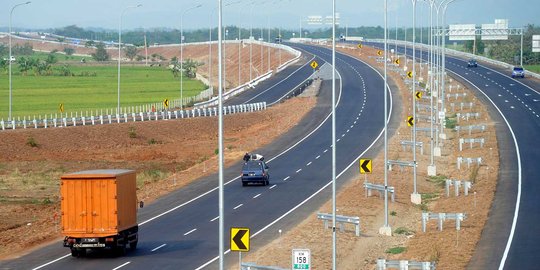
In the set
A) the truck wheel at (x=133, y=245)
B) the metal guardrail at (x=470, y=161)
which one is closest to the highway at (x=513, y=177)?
the metal guardrail at (x=470, y=161)

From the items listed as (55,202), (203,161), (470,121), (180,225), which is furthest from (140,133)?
(180,225)

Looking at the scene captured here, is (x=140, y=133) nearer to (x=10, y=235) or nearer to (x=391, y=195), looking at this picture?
(x=391, y=195)

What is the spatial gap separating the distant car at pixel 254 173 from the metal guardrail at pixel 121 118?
27.5m

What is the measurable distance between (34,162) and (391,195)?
28.5 m

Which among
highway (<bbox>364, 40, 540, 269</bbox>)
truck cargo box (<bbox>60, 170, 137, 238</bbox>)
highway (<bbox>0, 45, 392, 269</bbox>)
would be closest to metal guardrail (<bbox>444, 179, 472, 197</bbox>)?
highway (<bbox>364, 40, 540, 269</bbox>)

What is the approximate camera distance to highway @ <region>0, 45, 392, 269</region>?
37625mm

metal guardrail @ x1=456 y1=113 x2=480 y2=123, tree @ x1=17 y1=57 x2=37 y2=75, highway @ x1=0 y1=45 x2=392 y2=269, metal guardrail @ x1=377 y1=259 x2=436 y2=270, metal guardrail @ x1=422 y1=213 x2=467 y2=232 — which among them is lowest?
highway @ x1=0 y1=45 x2=392 y2=269

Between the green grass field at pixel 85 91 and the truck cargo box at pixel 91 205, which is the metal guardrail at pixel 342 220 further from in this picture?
the green grass field at pixel 85 91

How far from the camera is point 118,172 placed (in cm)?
3788

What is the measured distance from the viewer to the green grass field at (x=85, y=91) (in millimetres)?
116438

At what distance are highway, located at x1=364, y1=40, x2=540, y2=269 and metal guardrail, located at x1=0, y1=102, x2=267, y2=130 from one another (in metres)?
22.5

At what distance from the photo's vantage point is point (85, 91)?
142500 mm

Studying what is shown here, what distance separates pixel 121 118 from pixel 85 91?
4793cm

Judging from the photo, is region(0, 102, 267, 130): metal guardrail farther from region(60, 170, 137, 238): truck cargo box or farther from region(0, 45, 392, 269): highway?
region(60, 170, 137, 238): truck cargo box
